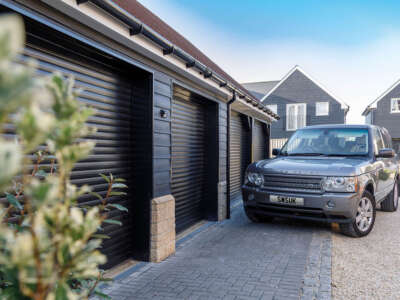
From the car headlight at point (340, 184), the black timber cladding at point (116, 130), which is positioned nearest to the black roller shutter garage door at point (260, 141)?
the car headlight at point (340, 184)

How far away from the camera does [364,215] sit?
573cm

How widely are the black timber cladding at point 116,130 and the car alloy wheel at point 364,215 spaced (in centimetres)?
386

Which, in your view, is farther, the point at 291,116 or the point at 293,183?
the point at 291,116

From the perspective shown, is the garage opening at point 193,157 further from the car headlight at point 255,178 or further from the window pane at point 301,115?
the window pane at point 301,115

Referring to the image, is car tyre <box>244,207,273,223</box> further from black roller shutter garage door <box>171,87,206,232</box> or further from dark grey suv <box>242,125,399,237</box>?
black roller shutter garage door <box>171,87,206,232</box>

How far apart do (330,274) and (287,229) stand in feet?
7.45

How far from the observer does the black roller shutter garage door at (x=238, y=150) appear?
30.5 feet

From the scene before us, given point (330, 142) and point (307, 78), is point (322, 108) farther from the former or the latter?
point (330, 142)

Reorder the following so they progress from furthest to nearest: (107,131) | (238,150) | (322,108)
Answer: (322,108)
(238,150)
(107,131)

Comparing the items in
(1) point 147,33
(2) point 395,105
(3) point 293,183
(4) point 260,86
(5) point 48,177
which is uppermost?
(4) point 260,86

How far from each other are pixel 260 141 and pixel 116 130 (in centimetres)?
939

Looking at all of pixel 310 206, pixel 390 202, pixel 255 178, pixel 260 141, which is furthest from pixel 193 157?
pixel 260 141

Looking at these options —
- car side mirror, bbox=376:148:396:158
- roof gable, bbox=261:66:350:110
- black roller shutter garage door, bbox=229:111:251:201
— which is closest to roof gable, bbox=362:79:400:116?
roof gable, bbox=261:66:350:110

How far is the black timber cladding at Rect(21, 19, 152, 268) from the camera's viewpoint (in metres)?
3.51
